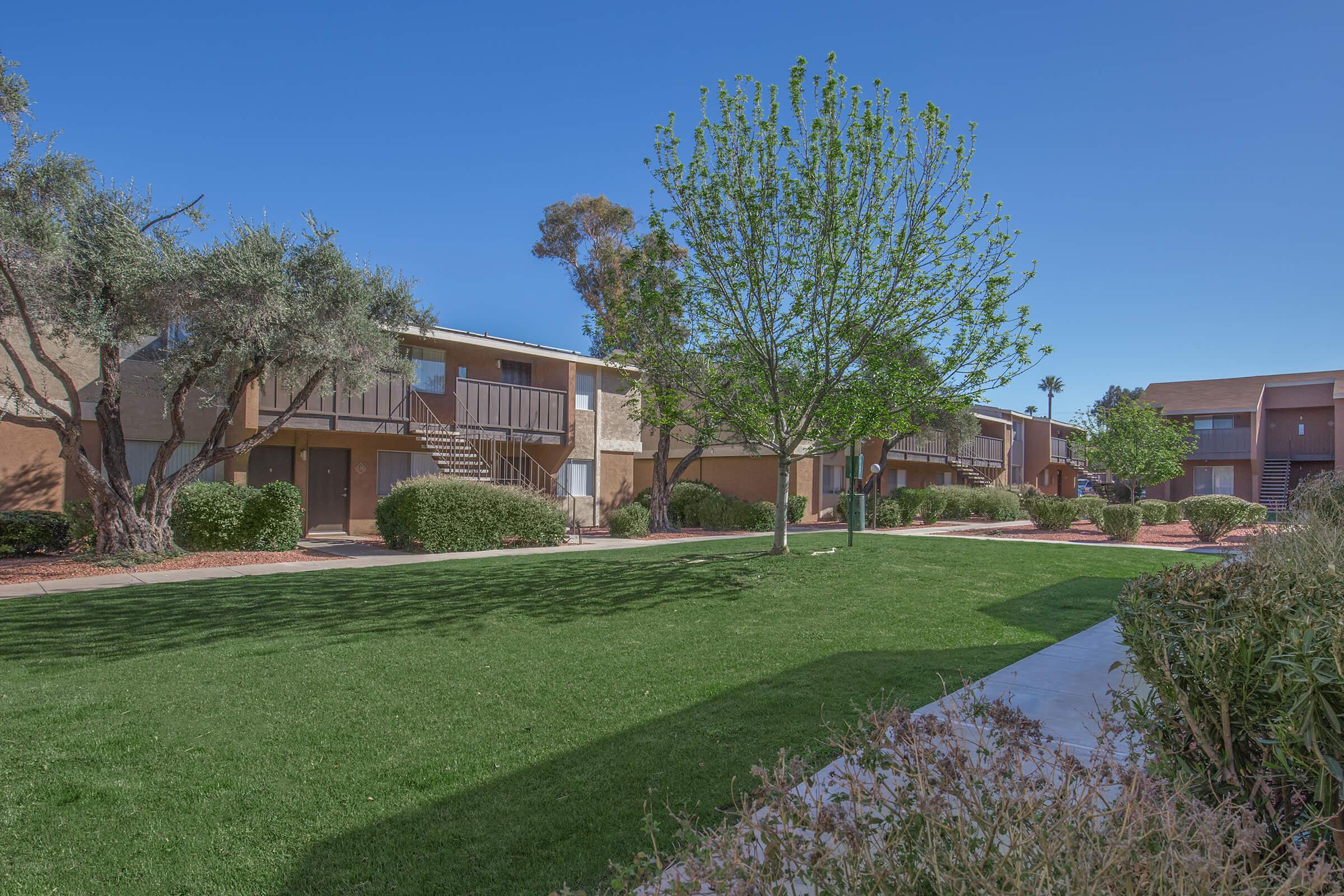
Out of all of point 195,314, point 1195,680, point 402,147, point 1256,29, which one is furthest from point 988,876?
point 402,147

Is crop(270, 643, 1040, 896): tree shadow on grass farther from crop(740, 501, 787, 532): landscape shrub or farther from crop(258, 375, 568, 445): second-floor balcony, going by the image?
crop(740, 501, 787, 532): landscape shrub

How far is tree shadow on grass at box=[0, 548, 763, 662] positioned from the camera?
304 inches

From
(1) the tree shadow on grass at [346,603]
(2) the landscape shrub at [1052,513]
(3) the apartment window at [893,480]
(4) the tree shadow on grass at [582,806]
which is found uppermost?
(3) the apartment window at [893,480]

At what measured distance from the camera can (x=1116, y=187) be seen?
1436 centimetres

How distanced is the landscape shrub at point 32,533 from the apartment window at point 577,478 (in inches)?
490

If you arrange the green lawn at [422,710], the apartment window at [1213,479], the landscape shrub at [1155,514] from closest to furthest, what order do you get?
the green lawn at [422,710] → the landscape shrub at [1155,514] → the apartment window at [1213,479]

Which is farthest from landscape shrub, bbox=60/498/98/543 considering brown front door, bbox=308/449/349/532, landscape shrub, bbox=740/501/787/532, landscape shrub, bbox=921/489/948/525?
landscape shrub, bbox=921/489/948/525

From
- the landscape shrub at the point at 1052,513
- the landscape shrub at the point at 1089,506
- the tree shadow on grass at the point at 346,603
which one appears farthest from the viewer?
the landscape shrub at the point at 1089,506

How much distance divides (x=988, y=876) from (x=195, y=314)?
14993mm

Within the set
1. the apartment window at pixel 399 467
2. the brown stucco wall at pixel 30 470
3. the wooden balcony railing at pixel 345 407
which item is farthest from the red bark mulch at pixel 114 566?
the apartment window at pixel 399 467

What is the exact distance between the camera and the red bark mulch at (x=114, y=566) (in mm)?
12000

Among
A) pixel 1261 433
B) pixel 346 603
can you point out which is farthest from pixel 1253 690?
pixel 1261 433

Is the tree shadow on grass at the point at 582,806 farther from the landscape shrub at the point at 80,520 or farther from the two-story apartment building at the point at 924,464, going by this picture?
the landscape shrub at the point at 80,520

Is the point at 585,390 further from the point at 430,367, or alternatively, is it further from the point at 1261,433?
the point at 1261,433
